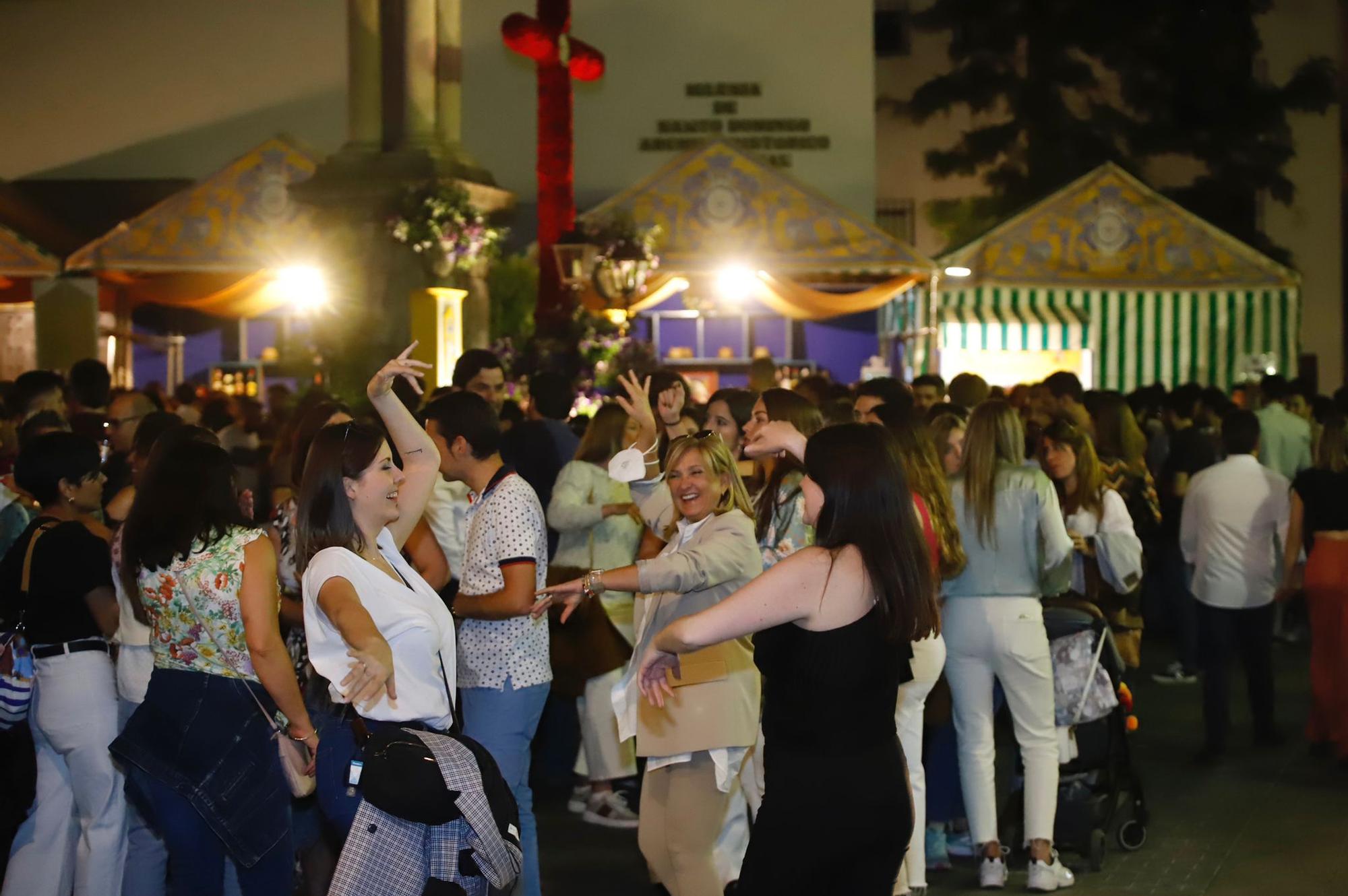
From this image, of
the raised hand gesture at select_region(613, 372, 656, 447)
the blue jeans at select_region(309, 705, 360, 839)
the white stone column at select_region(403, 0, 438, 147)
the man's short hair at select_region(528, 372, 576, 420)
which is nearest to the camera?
the blue jeans at select_region(309, 705, 360, 839)

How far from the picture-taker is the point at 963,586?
6.33m

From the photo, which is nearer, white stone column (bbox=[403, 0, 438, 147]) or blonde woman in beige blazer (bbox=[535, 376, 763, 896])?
blonde woman in beige blazer (bbox=[535, 376, 763, 896])

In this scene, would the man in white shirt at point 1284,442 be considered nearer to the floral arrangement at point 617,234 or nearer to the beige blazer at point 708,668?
the floral arrangement at point 617,234

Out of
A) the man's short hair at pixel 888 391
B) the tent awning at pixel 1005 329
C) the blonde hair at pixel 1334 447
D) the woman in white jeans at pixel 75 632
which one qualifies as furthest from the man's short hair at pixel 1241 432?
the tent awning at pixel 1005 329

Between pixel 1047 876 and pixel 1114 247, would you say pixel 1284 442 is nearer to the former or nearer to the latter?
pixel 1047 876

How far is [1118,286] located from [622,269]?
884 cm

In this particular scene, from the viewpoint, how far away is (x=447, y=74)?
44.7 feet

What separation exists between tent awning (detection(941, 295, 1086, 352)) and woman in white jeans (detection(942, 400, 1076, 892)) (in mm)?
13453

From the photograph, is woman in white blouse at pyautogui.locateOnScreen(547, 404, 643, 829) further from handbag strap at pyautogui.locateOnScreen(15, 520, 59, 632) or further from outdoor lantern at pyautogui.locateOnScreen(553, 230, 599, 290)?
outdoor lantern at pyautogui.locateOnScreen(553, 230, 599, 290)

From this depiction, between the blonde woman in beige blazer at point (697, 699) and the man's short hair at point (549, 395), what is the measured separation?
9.70 ft

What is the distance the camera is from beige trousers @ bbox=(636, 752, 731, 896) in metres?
5.04

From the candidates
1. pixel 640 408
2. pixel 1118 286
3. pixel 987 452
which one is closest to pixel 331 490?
pixel 640 408

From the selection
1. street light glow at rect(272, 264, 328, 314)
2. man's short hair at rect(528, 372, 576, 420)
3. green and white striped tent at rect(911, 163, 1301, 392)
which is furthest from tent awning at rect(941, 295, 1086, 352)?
man's short hair at rect(528, 372, 576, 420)

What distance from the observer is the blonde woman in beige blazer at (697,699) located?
5035 mm
